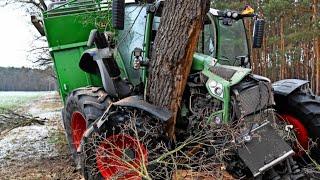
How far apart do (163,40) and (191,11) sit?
423mm

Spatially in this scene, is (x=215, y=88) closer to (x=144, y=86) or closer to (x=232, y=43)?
(x=144, y=86)

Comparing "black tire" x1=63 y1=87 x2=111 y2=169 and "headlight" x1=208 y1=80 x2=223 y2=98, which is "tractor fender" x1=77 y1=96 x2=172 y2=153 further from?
"headlight" x1=208 y1=80 x2=223 y2=98

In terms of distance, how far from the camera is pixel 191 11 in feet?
13.3

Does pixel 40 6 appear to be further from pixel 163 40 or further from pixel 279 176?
pixel 279 176

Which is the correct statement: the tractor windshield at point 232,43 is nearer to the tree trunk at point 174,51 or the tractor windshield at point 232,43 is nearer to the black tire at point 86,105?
the tree trunk at point 174,51

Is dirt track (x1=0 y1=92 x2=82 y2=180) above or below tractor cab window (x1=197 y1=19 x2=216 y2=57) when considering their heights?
below

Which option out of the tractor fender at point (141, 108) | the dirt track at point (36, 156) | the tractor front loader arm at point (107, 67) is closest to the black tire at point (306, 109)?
the tractor fender at point (141, 108)

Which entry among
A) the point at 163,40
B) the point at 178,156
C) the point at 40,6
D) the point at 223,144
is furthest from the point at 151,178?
the point at 40,6

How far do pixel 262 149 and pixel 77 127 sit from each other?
2.70 m

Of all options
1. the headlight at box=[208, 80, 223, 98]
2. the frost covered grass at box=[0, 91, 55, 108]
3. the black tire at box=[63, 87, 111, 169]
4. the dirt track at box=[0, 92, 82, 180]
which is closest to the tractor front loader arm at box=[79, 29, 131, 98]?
the black tire at box=[63, 87, 111, 169]

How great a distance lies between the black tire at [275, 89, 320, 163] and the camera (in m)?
4.77

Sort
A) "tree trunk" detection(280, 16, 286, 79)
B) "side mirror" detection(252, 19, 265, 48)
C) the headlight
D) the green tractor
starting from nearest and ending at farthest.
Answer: the green tractor
the headlight
"side mirror" detection(252, 19, 265, 48)
"tree trunk" detection(280, 16, 286, 79)

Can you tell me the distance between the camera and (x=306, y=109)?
15.7 ft

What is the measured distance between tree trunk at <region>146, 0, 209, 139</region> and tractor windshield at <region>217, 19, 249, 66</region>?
1.10 meters
